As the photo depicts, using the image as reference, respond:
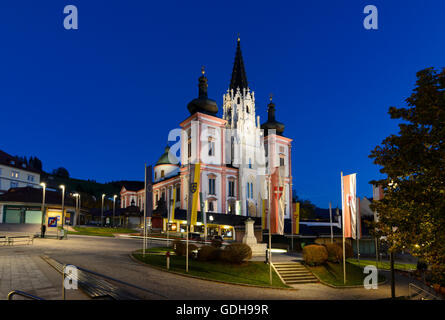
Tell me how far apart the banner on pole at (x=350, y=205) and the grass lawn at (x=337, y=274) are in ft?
11.6

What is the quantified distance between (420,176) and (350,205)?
720cm

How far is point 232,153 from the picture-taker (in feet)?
266

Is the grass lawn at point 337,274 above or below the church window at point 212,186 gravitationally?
below

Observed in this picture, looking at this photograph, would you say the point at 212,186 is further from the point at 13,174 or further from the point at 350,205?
the point at 13,174

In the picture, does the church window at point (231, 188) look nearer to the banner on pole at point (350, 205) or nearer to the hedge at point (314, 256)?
the hedge at point (314, 256)

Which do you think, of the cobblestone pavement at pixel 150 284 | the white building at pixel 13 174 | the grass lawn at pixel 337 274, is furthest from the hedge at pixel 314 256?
the white building at pixel 13 174

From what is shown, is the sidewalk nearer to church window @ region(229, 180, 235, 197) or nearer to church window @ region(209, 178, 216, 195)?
church window @ region(209, 178, 216, 195)

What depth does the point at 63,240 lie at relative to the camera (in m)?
34.6

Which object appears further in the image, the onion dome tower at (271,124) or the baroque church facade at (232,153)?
the onion dome tower at (271,124)

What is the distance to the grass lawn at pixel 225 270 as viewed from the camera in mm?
19594

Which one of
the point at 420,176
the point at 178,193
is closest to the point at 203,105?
the point at 178,193

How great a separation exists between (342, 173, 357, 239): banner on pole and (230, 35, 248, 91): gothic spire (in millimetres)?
69715
